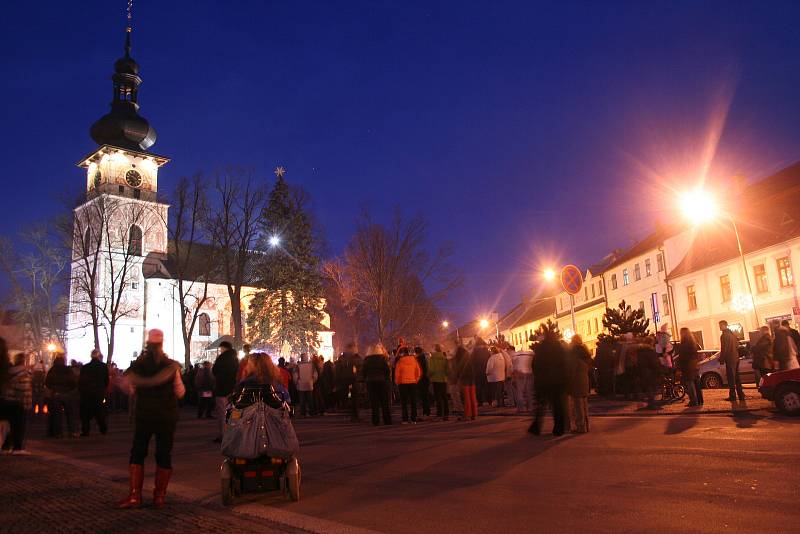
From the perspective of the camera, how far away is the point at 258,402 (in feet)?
24.0

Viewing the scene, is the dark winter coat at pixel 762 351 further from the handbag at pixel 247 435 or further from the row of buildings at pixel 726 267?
the handbag at pixel 247 435

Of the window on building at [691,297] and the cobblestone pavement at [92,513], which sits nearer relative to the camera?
the cobblestone pavement at [92,513]

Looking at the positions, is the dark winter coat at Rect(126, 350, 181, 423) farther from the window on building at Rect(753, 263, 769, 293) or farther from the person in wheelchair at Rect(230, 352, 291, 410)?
the window on building at Rect(753, 263, 769, 293)

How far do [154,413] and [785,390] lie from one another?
11.7m

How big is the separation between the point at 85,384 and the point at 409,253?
2315cm

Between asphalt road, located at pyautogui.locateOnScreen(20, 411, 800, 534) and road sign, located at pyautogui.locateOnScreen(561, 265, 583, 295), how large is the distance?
14.6 ft

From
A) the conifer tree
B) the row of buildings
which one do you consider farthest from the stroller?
the conifer tree

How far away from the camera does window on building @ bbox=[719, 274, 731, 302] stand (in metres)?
40.4

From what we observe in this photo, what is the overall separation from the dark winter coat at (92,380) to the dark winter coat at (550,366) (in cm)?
1080

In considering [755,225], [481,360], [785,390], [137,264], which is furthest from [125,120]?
[785,390]

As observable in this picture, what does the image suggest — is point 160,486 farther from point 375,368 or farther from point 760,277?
point 760,277

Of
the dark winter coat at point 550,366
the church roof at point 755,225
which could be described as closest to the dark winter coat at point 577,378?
the dark winter coat at point 550,366

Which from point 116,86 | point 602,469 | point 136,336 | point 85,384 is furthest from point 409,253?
point 116,86

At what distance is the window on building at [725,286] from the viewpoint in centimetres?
4044
